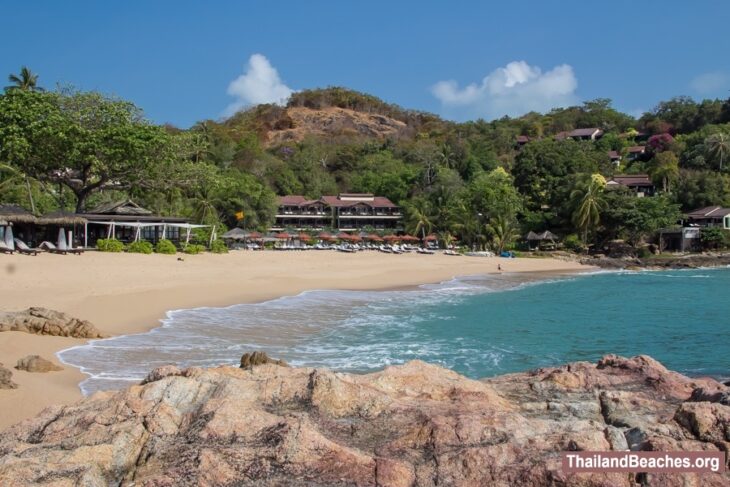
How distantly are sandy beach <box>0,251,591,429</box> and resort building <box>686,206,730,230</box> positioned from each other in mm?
21116

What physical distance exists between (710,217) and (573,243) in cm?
1307

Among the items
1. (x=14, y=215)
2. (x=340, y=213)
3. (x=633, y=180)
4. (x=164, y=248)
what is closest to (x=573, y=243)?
(x=633, y=180)

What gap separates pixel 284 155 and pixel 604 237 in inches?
2021

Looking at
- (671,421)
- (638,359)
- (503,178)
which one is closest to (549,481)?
(671,421)

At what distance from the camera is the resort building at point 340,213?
69875 millimetres

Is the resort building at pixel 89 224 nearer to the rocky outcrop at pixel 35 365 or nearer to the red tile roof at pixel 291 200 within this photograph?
the red tile roof at pixel 291 200

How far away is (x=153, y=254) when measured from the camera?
34.9 metres

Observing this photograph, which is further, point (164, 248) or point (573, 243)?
point (573, 243)

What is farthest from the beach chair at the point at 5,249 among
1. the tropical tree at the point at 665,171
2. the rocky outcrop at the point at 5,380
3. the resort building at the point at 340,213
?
the tropical tree at the point at 665,171

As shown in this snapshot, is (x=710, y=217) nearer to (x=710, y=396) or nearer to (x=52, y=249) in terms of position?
(x=52, y=249)

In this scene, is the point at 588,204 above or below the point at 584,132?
below

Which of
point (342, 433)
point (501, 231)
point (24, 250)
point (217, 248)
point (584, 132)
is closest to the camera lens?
point (342, 433)

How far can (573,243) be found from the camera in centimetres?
5897

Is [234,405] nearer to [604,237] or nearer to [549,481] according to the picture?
[549,481]
